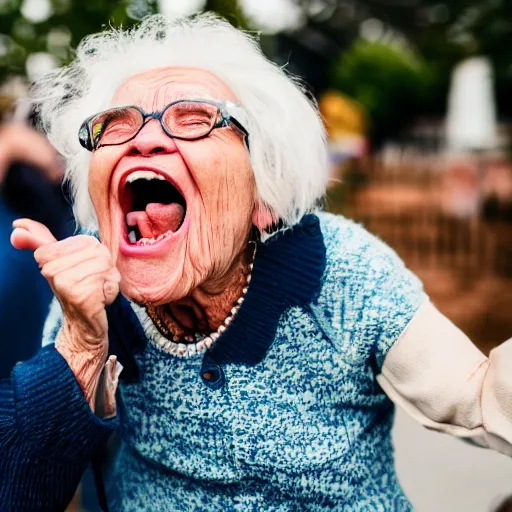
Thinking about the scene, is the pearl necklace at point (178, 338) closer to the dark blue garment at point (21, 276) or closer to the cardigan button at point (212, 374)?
the cardigan button at point (212, 374)

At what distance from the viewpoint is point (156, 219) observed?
144cm

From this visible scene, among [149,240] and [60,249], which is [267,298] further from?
[60,249]

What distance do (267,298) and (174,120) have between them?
424 mm

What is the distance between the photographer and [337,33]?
33844 millimetres

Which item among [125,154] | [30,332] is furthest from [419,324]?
[30,332]

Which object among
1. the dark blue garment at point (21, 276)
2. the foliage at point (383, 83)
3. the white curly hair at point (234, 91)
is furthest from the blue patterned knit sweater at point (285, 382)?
the foliage at point (383, 83)

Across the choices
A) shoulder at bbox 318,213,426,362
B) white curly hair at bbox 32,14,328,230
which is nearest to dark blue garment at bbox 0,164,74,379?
white curly hair at bbox 32,14,328,230

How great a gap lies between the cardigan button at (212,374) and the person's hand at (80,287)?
23 cm

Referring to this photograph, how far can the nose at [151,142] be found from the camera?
133 cm

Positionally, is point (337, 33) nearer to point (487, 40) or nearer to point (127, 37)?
point (487, 40)

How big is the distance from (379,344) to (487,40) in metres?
6.36

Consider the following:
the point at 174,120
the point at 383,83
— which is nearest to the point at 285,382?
the point at 174,120

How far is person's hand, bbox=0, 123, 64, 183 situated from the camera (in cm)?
298

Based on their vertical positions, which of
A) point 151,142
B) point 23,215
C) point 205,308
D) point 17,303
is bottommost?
point 17,303
